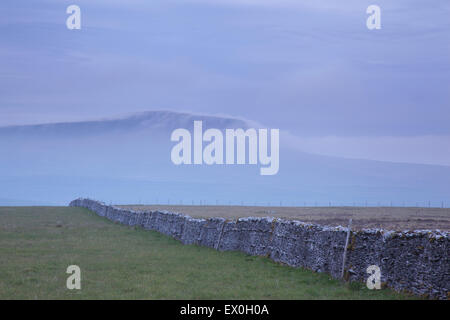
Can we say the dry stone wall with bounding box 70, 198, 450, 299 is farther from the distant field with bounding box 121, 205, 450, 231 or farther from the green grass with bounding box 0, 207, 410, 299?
the distant field with bounding box 121, 205, 450, 231

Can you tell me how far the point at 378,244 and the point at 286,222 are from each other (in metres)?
6.62

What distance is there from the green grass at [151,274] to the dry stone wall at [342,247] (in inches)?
20.4

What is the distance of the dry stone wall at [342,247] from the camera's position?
588 inches

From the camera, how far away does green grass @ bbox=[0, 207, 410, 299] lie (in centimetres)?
1594

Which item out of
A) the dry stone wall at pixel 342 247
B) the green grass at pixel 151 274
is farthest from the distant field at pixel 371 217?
the green grass at pixel 151 274

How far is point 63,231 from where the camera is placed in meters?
38.7

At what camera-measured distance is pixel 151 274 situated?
19.5 m

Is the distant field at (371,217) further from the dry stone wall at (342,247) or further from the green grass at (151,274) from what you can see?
the green grass at (151,274)

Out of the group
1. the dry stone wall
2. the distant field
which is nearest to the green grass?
the dry stone wall

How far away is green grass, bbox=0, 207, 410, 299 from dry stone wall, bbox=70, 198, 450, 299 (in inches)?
20.4

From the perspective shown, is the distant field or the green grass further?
the distant field

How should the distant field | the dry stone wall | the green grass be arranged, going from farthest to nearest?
the distant field < the green grass < the dry stone wall
